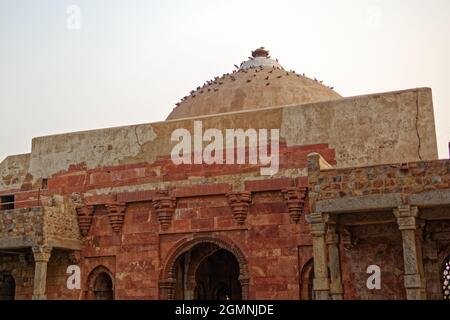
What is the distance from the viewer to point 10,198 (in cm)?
1808

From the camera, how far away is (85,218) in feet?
54.6

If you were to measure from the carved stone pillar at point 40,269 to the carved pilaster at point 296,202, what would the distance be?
17.1 ft

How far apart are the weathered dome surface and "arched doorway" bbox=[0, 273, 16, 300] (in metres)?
5.67

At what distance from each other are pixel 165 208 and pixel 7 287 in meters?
4.99

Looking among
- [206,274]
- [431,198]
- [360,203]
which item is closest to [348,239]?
[360,203]

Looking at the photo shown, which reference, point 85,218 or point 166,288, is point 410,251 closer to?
point 166,288

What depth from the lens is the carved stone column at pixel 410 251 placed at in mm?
11445

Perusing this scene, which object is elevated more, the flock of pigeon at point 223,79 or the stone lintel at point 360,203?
the flock of pigeon at point 223,79

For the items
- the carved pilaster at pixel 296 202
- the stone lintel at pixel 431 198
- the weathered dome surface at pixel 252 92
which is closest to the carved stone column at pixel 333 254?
the stone lintel at pixel 431 198

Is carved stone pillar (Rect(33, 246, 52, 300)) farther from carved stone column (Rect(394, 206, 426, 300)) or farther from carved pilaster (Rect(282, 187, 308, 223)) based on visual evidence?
carved stone column (Rect(394, 206, 426, 300))

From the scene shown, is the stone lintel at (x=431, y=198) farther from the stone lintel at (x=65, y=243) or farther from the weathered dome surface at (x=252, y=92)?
the stone lintel at (x=65, y=243)

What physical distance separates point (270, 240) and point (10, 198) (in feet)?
23.1
